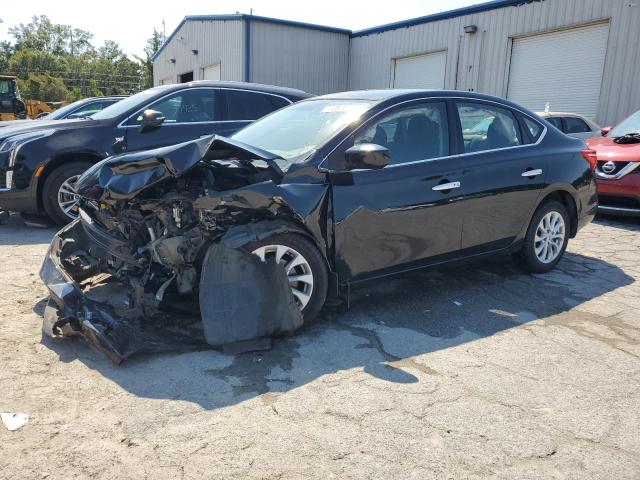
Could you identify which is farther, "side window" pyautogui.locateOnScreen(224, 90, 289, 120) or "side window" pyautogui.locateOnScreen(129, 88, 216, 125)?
"side window" pyautogui.locateOnScreen(224, 90, 289, 120)

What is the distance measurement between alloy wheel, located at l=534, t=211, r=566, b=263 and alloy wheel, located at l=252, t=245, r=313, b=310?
259 cm

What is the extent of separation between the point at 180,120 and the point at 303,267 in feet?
14.3

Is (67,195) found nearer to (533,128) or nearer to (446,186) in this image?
(446,186)

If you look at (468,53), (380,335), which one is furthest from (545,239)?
(468,53)

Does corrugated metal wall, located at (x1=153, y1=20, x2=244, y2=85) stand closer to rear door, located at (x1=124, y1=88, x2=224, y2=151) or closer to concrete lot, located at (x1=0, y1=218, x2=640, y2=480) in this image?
rear door, located at (x1=124, y1=88, x2=224, y2=151)

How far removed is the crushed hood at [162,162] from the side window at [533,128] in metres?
2.74

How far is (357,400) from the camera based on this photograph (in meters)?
2.97

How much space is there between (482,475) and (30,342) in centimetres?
287

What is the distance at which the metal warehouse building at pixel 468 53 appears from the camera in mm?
13000

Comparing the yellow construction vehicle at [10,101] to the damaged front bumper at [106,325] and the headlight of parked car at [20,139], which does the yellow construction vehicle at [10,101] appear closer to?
the headlight of parked car at [20,139]

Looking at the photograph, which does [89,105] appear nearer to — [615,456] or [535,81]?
[615,456]

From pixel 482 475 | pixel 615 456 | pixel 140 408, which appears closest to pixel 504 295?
pixel 615 456

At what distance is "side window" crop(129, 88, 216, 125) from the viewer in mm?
7242

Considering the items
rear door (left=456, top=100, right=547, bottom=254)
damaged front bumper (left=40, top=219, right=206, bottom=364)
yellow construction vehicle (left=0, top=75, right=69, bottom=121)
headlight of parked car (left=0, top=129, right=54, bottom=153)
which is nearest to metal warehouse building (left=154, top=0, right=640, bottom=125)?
yellow construction vehicle (left=0, top=75, right=69, bottom=121)
